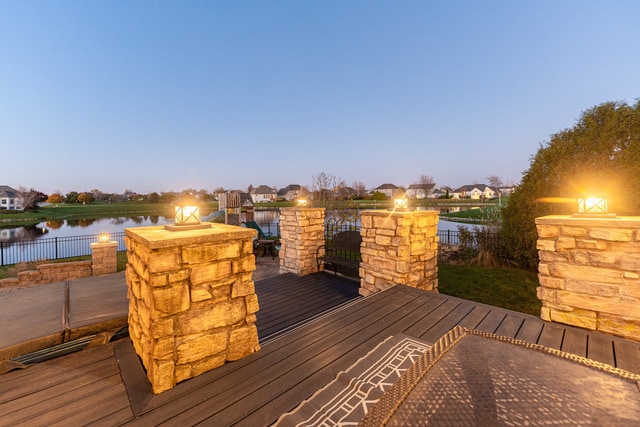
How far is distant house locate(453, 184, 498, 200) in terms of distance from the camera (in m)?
74.9

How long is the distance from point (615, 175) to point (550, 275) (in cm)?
525

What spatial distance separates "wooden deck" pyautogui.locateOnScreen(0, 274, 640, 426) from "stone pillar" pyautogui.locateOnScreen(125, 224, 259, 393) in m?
0.15

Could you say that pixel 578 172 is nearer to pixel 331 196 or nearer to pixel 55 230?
pixel 331 196

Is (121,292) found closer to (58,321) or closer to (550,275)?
(58,321)

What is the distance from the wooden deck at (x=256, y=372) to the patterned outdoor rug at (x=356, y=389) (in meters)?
0.09

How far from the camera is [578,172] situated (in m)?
6.40

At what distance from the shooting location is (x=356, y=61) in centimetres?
1744

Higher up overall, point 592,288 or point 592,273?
point 592,273

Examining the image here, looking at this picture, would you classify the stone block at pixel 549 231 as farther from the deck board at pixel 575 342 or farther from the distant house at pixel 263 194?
the distant house at pixel 263 194

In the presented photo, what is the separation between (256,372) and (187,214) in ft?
5.25

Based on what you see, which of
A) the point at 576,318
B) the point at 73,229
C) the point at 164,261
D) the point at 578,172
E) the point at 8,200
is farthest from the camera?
the point at 8,200

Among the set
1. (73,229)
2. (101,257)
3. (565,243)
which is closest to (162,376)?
(565,243)

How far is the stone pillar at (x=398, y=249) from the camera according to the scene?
4.09 m

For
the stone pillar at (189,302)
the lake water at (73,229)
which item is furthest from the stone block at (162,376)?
the lake water at (73,229)
